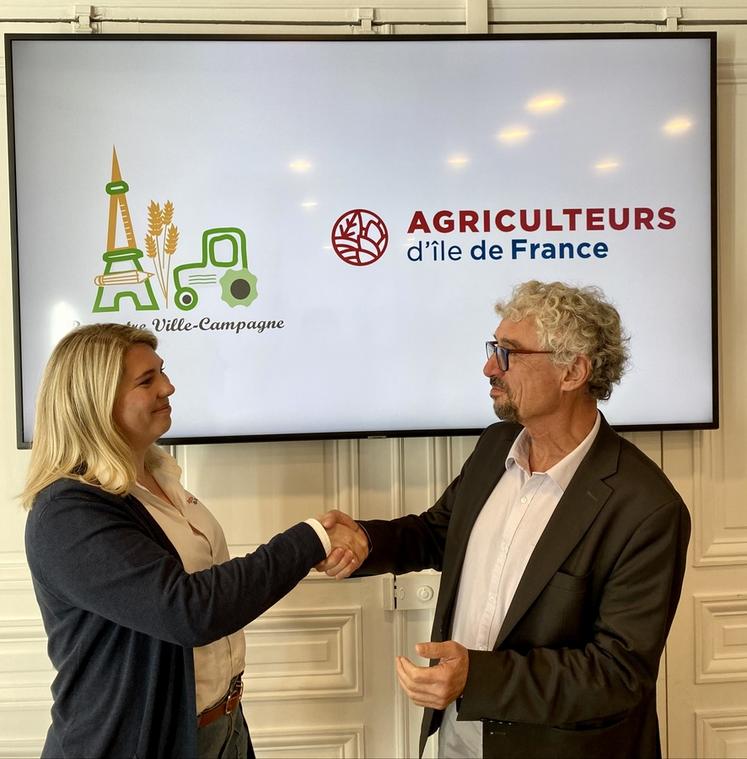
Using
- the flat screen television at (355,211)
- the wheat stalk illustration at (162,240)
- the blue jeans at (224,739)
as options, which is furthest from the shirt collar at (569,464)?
the wheat stalk illustration at (162,240)

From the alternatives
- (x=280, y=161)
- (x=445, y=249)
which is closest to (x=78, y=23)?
(x=280, y=161)

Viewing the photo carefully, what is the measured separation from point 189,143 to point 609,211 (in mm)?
1295

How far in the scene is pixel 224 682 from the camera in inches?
69.0

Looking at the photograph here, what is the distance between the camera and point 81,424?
A: 1602 millimetres

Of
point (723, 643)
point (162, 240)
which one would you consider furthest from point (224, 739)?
point (723, 643)

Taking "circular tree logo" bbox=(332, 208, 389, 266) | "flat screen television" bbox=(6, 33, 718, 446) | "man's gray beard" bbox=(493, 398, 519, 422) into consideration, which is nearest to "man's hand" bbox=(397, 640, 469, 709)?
"man's gray beard" bbox=(493, 398, 519, 422)

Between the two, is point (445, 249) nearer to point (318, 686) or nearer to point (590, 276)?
point (590, 276)

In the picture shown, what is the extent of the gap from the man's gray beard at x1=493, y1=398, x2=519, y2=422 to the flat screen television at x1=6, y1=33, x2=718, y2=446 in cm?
54

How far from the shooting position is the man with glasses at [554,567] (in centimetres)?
156

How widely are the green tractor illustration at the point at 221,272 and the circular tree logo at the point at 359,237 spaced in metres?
0.28

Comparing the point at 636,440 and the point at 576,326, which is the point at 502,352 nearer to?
the point at 576,326

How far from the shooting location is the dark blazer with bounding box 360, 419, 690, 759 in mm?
1553

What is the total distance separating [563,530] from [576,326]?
461mm

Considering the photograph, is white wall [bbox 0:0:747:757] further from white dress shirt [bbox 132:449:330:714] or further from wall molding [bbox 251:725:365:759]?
white dress shirt [bbox 132:449:330:714]
